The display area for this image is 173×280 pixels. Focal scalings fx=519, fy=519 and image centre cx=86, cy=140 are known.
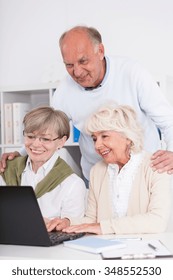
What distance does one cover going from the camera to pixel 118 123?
1.73m

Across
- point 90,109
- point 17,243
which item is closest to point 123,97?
point 90,109

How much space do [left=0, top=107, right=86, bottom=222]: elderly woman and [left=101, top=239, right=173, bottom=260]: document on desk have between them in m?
0.47

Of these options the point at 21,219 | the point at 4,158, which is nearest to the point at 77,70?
the point at 4,158

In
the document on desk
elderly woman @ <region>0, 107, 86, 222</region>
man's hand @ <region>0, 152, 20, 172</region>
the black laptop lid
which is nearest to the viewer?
the document on desk

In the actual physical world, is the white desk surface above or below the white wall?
below

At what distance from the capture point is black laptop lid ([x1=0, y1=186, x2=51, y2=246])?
132cm

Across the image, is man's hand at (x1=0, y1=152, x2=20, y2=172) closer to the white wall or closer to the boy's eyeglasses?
the boy's eyeglasses

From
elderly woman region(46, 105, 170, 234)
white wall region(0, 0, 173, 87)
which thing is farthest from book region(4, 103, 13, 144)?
elderly woman region(46, 105, 170, 234)

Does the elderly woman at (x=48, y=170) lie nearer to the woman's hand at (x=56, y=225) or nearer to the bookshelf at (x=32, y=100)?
the woman's hand at (x=56, y=225)

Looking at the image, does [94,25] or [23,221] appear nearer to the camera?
[23,221]

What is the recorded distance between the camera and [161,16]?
2.10m

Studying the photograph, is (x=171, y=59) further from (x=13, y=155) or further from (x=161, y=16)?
(x=13, y=155)

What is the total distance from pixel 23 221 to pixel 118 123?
1.74ft

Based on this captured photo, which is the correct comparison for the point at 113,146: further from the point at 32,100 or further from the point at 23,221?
the point at 32,100
